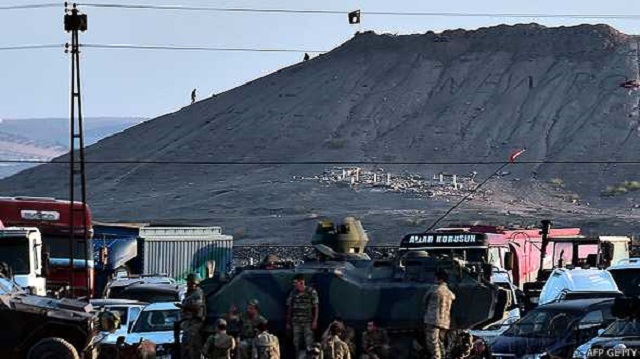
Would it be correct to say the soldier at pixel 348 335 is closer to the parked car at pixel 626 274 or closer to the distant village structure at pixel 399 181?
the parked car at pixel 626 274

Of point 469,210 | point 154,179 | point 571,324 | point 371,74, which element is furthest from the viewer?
point 371,74

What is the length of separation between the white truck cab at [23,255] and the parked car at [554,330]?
11.1m

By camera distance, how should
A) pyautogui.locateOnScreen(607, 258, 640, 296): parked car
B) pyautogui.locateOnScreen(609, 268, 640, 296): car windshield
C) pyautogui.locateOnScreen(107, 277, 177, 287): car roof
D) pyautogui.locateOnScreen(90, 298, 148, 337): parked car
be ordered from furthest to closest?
pyautogui.locateOnScreen(107, 277, 177, 287): car roof < pyautogui.locateOnScreen(607, 258, 640, 296): parked car < pyautogui.locateOnScreen(609, 268, 640, 296): car windshield < pyautogui.locateOnScreen(90, 298, 148, 337): parked car

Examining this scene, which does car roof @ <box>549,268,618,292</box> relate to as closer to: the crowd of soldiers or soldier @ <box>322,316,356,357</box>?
the crowd of soldiers

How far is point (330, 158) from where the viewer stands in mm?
109188

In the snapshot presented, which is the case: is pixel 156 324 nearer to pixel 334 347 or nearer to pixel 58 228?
pixel 334 347

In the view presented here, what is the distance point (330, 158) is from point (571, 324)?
274 feet

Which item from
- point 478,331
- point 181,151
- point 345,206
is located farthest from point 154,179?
point 478,331

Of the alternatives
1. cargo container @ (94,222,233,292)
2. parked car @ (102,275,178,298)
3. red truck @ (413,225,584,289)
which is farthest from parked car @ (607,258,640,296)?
cargo container @ (94,222,233,292)

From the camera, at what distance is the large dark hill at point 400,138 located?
93.8m

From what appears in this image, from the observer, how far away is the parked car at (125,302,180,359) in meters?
29.1

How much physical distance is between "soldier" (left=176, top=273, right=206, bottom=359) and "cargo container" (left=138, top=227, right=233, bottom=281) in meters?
21.8

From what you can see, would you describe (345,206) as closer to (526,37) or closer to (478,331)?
(526,37)

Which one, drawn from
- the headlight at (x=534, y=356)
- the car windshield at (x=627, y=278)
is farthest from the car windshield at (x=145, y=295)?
the headlight at (x=534, y=356)
